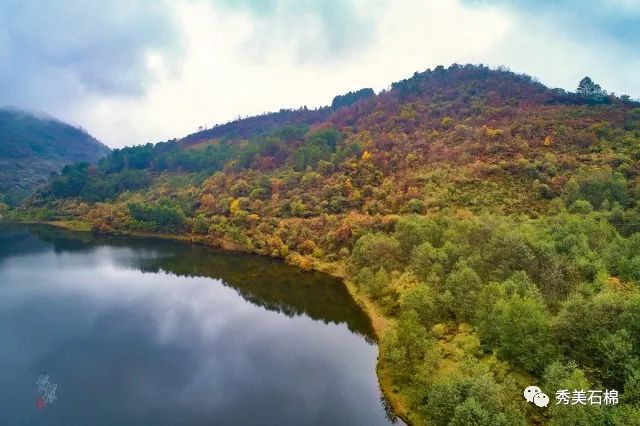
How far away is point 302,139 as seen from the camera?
467 ft

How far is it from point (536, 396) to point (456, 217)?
41.6m

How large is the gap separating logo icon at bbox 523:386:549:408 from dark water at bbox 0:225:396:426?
11.4 meters

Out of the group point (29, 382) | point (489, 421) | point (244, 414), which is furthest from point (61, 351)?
point (489, 421)

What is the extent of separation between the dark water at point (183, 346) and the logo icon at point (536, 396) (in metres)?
11.4

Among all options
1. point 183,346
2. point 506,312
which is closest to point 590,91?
point 506,312

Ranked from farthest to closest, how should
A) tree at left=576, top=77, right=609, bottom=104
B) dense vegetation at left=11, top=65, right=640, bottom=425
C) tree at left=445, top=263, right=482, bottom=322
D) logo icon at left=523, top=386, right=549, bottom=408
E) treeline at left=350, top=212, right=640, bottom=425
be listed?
tree at left=576, top=77, right=609, bottom=104
tree at left=445, top=263, right=482, bottom=322
dense vegetation at left=11, top=65, right=640, bottom=425
logo icon at left=523, top=386, right=549, bottom=408
treeline at left=350, top=212, right=640, bottom=425

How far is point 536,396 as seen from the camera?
28.4 metres

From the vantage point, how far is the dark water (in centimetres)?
3422

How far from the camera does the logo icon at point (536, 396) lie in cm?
2777

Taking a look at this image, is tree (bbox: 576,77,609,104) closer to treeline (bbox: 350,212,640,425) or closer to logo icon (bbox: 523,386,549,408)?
treeline (bbox: 350,212,640,425)

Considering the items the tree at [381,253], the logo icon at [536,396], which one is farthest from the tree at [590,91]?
the logo icon at [536,396]

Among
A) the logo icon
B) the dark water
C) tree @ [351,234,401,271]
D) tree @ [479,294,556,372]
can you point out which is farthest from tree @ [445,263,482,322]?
tree @ [351,234,401,271]

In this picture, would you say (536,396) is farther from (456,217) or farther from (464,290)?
(456,217)

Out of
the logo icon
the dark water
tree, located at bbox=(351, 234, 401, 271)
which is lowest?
the dark water
